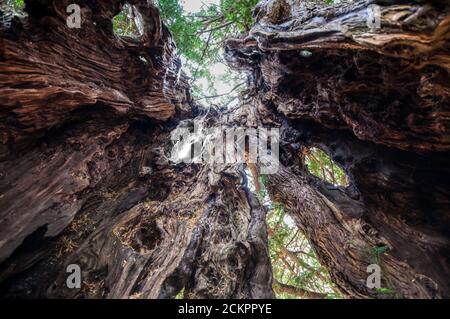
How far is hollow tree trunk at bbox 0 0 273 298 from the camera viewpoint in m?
3.44

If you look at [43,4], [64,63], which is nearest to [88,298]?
[64,63]

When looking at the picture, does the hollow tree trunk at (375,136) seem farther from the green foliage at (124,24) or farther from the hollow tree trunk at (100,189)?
the green foliage at (124,24)

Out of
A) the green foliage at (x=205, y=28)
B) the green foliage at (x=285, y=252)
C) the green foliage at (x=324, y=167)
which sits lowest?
the green foliage at (x=285, y=252)

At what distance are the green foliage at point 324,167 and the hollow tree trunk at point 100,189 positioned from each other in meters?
3.48

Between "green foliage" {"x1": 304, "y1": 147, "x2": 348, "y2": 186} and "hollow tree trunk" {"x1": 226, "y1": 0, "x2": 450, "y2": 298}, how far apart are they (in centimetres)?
202

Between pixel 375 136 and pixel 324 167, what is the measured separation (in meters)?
3.86

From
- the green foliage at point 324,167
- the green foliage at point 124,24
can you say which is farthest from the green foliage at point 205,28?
the green foliage at point 324,167

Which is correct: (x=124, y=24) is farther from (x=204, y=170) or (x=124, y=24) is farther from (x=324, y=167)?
(x=324, y=167)

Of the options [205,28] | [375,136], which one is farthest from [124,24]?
[375,136]

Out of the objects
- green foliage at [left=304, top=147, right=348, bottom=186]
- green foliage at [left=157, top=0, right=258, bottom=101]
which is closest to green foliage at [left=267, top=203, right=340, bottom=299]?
green foliage at [left=304, top=147, right=348, bottom=186]

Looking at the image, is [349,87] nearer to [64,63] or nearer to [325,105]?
[325,105]

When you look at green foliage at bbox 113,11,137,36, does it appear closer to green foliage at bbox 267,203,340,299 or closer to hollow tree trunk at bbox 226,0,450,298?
hollow tree trunk at bbox 226,0,450,298

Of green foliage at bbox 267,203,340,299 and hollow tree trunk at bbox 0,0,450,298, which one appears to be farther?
green foliage at bbox 267,203,340,299

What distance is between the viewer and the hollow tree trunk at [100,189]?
3.44 metres
